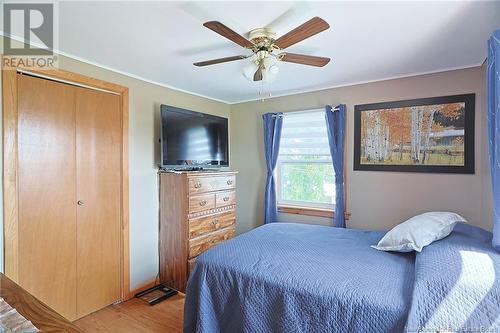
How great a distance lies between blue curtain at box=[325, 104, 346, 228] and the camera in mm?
3238

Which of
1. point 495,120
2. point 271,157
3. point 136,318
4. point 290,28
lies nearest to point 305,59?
point 290,28

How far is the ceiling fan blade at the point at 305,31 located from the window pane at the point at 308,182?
2011 mm

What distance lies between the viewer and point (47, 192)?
2307 mm

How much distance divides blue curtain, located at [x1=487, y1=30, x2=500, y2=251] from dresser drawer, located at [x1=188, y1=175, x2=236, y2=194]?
246 cm

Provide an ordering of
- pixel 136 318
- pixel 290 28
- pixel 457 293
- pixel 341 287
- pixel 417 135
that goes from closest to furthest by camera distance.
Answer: pixel 457 293
pixel 341 287
pixel 290 28
pixel 136 318
pixel 417 135

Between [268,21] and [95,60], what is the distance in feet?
5.53

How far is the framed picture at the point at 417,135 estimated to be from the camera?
2684 mm

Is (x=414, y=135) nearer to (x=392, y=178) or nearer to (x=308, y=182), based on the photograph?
(x=392, y=178)

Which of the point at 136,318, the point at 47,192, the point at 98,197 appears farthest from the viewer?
the point at 98,197

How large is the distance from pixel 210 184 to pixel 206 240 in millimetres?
638

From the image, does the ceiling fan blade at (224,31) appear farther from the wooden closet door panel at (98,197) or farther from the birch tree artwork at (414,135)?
the birch tree artwork at (414,135)

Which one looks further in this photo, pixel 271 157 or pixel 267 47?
pixel 271 157

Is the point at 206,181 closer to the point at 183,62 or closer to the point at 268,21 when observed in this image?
the point at 183,62

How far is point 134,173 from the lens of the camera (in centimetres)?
297
